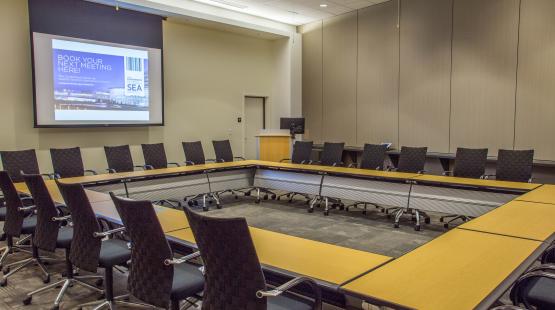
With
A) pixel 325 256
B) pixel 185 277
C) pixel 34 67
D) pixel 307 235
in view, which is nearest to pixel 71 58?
pixel 34 67

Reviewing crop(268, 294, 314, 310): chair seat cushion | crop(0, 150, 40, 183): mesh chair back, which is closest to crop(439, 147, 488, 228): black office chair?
crop(268, 294, 314, 310): chair seat cushion

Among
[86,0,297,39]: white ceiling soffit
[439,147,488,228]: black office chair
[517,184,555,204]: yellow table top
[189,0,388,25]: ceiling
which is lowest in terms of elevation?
[517,184,555,204]: yellow table top

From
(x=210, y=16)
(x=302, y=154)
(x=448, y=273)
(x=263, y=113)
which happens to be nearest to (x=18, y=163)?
(x=302, y=154)

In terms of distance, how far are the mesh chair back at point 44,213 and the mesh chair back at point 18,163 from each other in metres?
2.10

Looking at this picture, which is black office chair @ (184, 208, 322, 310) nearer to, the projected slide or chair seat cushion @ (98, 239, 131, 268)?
→ chair seat cushion @ (98, 239, 131, 268)

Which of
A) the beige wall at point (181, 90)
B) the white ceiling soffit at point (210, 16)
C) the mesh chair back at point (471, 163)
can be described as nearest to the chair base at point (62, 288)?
the beige wall at point (181, 90)

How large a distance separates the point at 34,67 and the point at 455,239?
6.41m

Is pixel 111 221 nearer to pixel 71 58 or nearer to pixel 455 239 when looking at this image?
pixel 455 239

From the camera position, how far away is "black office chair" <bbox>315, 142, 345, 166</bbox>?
679cm

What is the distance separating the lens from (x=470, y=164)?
5535 mm

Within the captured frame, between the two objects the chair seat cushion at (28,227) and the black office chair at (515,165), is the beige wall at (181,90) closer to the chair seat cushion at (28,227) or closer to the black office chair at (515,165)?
the chair seat cushion at (28,227)

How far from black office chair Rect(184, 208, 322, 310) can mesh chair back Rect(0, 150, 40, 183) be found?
4.15m

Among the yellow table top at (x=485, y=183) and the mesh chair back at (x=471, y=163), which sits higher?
the mesh chair back at (x=471, y=163)

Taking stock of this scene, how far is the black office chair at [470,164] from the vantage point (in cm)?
545
